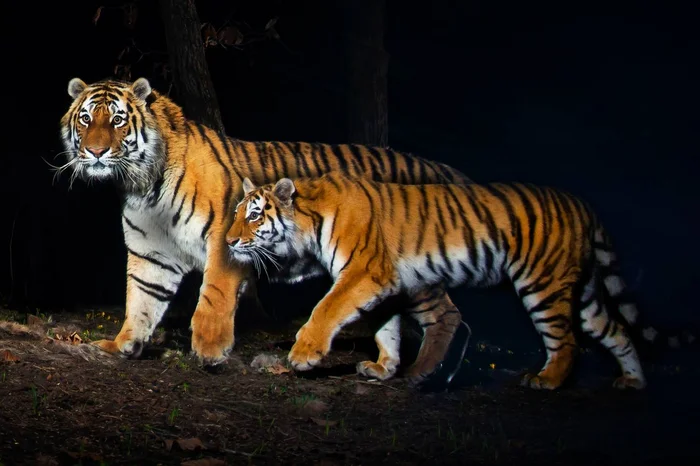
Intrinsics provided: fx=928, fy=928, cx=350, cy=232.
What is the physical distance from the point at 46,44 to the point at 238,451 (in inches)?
183

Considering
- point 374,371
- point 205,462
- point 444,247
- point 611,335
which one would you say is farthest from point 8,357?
point 611,335

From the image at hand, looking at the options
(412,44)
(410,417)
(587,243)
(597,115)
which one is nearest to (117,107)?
(410,417)

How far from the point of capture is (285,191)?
15.4 feet

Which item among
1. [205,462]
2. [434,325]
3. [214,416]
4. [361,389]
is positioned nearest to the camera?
[205,462]

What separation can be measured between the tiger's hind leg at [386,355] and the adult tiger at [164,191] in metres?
0.17

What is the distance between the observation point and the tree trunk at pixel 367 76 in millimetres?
6730

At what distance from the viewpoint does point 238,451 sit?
11.1ft

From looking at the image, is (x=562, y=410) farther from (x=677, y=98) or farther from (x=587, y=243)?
(x=677, y=98)

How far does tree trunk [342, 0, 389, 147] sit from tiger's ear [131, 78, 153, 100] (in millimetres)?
2084

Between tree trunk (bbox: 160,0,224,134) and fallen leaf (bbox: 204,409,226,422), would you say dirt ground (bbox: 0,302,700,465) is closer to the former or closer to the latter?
fallen leaf (bbox: 204,409,226,422)

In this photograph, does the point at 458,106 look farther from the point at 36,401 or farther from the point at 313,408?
the point at 36,401

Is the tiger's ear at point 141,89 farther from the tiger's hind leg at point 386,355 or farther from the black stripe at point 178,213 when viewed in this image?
the tiger's hind leg at point 386,355

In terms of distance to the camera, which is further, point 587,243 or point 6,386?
point 587,243

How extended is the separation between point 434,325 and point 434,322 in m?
0.02
